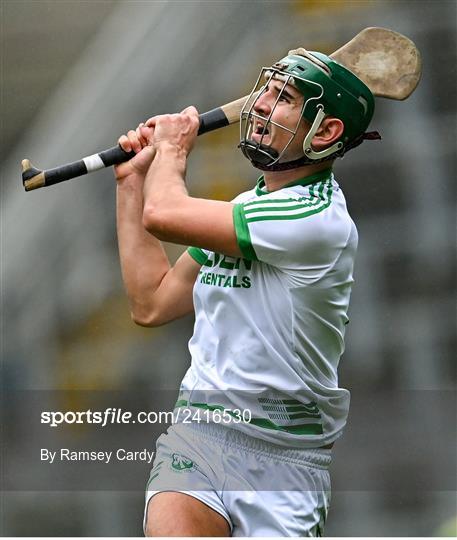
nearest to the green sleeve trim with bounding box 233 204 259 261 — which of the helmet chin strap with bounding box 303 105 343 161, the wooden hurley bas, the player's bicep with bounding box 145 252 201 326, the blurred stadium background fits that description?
the helmet chin strap with bounding box 303 105 343 161

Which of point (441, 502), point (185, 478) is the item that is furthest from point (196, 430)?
point (441, 502)

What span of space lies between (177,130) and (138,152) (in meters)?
0.14

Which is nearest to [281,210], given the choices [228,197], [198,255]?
[198,255]

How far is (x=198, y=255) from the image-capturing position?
290 centimetres

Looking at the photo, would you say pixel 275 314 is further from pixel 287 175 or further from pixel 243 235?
pixel 287 175

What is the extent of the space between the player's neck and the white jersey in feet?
0.10

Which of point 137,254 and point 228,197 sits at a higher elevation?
point 137,254

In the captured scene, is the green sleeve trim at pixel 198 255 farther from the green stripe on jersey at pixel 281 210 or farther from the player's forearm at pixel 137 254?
the green stripe on jersey at pixel 281 210

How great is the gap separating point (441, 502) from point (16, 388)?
189cm

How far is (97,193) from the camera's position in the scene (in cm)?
505

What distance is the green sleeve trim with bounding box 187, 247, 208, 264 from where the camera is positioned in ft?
Result: 9.45

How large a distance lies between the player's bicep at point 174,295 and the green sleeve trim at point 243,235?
0.35 m

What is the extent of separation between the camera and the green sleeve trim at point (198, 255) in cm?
288

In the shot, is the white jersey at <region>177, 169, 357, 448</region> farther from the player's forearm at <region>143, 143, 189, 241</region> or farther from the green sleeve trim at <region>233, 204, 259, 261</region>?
the player's forearm at <region>143, 143, 189, 241</region>
